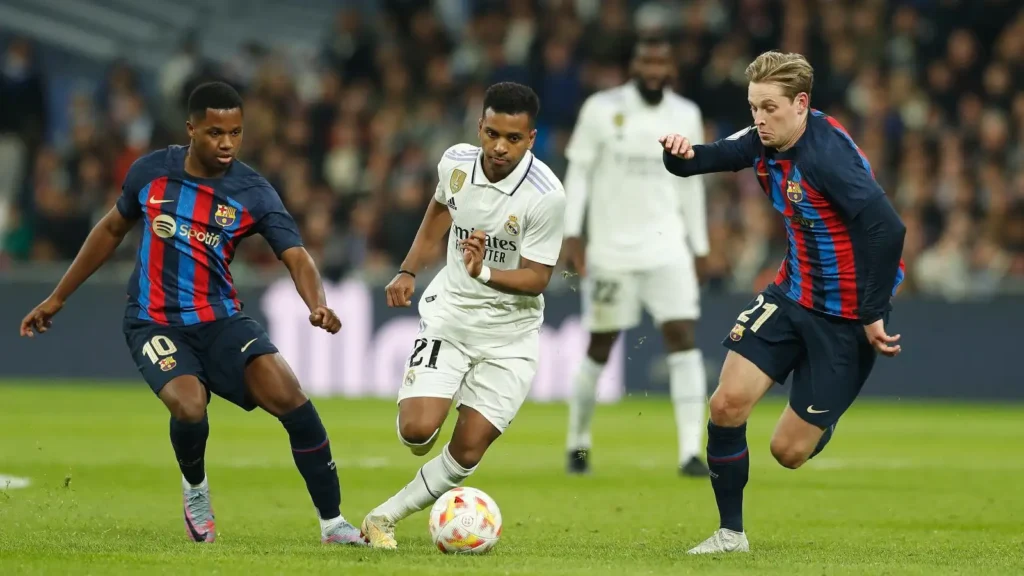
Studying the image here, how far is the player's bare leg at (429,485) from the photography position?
6.75 m

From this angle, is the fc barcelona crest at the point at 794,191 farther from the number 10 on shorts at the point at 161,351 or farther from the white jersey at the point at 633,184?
the white jersey at the point at 633,184

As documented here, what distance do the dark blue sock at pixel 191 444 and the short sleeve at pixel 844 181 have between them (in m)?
2.84

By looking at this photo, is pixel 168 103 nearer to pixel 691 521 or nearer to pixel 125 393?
pixel 125 393

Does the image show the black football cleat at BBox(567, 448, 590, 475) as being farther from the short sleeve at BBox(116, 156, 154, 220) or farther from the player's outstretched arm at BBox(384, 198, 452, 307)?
the short sleeve at BBox(116, 156, 154, 220)

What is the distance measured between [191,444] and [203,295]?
672 mm

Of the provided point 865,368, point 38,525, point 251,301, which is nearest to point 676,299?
point 865,368

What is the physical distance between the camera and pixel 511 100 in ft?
22.0

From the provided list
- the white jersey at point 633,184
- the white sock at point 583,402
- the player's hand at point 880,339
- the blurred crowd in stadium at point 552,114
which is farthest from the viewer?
the blurred crowd in stadium at point 552,114

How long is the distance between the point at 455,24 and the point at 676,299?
11394 mm

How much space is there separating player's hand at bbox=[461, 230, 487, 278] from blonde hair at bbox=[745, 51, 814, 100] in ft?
4.50

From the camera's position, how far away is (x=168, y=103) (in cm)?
1850

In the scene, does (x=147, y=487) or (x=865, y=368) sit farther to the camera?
(x=147, y=487)

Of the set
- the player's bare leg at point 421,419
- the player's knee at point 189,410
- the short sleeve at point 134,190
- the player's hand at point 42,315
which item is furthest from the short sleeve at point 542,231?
the player's hand at point 42,315

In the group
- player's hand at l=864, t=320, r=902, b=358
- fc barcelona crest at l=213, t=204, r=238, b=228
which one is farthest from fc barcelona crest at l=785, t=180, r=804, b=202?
fc barcelona crest at l=213, t=204, r=238, b=228
